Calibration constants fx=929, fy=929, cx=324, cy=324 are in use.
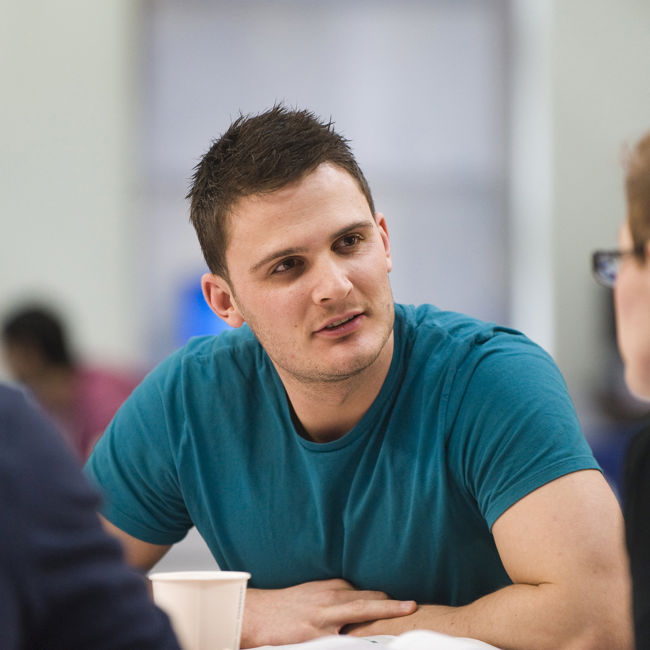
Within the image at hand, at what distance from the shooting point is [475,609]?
48.8 inches

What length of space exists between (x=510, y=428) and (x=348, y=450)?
251 mm

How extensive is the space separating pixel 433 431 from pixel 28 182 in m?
3.30

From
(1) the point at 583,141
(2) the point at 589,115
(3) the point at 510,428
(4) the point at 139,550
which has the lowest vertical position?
(4) the point at 139,550

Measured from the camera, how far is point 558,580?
3.91ft

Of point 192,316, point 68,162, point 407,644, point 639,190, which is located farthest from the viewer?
point 192,316

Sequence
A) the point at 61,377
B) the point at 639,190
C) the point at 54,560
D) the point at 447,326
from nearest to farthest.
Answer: the point at 54,560 → the point at 639,190 → the point at 447,326 → the point at 61,377

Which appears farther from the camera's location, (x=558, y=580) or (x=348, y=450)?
(x=348, y=450)

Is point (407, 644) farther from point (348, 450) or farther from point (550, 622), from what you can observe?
point (348, 450)

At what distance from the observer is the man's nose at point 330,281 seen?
4.46ft

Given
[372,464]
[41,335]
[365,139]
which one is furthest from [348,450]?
[365,139]

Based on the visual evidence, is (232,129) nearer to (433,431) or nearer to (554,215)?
(433,431)

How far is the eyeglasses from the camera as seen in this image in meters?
0.96

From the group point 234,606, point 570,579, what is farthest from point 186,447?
point 570,579

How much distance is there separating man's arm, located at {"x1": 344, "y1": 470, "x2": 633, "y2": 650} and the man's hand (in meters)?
0.03
